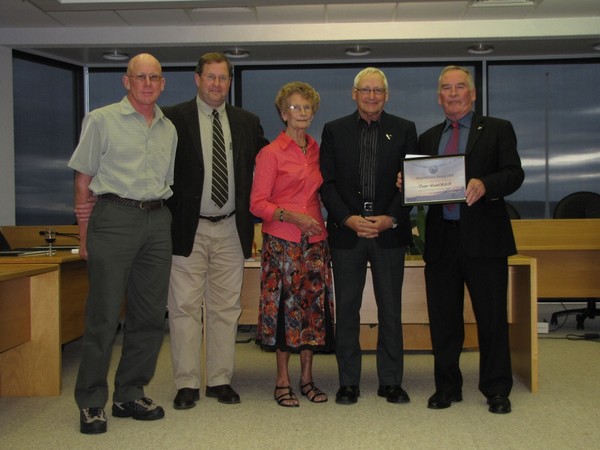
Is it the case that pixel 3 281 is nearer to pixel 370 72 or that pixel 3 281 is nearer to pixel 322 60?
pixel 370 72

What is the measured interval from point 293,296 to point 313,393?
531 mm

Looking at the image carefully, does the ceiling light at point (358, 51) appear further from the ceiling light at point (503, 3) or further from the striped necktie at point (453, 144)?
the striped necktie at point (453, 144)

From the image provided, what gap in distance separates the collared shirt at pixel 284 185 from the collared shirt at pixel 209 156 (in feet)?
0.40

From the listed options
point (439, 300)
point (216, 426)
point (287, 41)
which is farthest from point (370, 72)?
point (287, 41)

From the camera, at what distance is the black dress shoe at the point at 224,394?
345cm

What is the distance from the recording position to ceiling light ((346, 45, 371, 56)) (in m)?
7.64

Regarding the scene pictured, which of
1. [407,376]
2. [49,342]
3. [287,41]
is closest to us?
[49,342]

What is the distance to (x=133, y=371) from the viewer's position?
319 cm

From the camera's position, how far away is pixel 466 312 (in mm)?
4461

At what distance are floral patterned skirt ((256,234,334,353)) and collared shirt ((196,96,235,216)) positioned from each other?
0.29 meters

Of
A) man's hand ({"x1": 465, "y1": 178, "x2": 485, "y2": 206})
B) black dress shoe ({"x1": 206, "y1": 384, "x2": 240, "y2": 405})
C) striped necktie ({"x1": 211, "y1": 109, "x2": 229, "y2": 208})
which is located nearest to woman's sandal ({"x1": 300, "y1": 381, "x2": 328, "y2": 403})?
black dress shoe ({"x1": 206, "y1": 384, "x2": 240, "y2": 405})

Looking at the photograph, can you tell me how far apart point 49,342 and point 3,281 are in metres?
0.52

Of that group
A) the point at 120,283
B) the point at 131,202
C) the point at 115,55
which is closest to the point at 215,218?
the point at 131,202

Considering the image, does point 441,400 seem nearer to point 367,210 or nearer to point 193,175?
point 367,210
